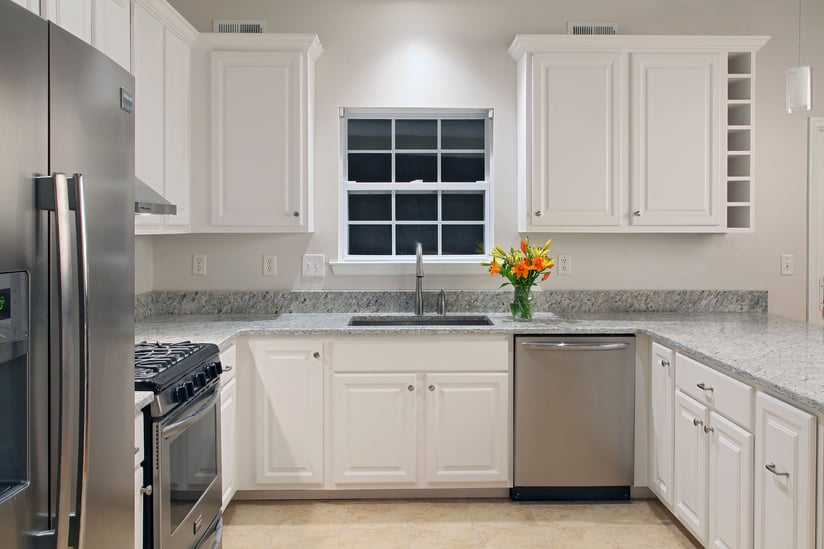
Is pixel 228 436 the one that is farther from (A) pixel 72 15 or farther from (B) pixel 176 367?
(A) pixel 72 15

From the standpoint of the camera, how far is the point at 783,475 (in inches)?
74.7

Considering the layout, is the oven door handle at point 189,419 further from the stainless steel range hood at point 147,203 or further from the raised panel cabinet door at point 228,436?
the stainless steel range hood at point 147,203

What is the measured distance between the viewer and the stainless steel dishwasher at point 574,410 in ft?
10.3

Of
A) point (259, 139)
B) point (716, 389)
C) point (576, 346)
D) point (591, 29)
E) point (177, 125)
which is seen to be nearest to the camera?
point (716, 389)

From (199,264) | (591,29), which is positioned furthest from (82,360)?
(591,29)

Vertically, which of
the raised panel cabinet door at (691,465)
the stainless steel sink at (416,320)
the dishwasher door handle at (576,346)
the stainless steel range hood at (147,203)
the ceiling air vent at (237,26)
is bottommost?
the raised panel cabinet door at (691,465)

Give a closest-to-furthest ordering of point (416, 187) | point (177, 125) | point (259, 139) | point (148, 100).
A: point (148, 100) → point (177, 125) → point (259, 139) → point (416, 187)

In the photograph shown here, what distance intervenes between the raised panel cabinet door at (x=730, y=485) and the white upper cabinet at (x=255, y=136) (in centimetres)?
216

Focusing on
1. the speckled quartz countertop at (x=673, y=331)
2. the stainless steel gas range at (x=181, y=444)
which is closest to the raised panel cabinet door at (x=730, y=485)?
the speckled quartz countertop at (x=673, y=331)

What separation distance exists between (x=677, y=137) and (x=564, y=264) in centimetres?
89

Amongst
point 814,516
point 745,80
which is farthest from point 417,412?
point 745,80

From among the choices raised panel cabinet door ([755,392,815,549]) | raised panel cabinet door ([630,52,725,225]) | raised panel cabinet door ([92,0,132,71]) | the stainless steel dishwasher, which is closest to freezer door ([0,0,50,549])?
raised panel cabinet door ([92,0,132,71])

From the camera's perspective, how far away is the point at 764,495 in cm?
202

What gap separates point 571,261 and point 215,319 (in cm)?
198
